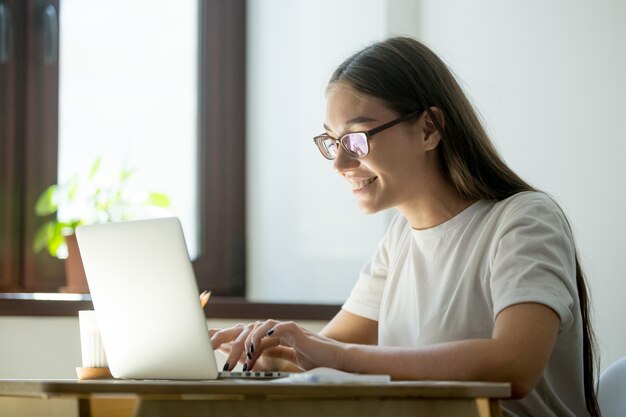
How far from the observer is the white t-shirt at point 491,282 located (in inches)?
61.2

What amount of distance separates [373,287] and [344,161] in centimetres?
36

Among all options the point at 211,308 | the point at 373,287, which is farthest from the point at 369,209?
the point at 211,308

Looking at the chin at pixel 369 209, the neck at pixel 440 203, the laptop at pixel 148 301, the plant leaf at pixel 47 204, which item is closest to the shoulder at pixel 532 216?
the neck at pixel 440 203

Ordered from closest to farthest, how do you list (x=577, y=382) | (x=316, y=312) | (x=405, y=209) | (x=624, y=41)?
(x=577, y=382) → (x=405, y=209) → (x=624, y=41) → (x=316, y=312)

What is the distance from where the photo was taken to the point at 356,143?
1.88 meters

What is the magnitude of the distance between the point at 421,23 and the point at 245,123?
0.68m

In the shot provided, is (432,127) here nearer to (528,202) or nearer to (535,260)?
(528,202)

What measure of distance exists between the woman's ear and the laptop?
65cm

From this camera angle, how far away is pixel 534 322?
1467 mm

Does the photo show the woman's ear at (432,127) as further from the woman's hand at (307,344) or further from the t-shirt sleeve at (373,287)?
the woman's hand at (307,344)

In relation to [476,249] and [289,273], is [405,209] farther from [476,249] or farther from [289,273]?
[289,273]

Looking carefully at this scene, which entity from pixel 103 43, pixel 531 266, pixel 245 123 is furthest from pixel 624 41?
pixel 103 43

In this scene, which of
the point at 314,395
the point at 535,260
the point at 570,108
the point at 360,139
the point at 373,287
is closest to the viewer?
the point at 314,395

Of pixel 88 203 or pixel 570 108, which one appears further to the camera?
pixel 88 203
